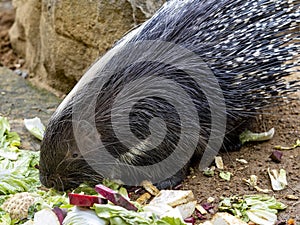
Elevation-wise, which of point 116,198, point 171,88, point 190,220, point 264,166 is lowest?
point 264,166

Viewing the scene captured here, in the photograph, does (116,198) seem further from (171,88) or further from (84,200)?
(171,88)

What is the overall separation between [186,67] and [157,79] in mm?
149

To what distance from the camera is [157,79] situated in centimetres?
270

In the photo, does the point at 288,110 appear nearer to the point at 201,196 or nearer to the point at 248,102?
the point at 248,102

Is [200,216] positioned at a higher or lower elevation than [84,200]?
lower

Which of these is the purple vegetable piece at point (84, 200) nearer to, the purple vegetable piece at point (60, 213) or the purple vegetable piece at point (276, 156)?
the purple vegetable piece at point (60, 213)

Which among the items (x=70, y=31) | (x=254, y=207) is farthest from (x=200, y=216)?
(x=70, y=31)

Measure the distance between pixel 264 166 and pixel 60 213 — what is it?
3.57 ft

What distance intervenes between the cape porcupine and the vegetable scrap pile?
0.13 m

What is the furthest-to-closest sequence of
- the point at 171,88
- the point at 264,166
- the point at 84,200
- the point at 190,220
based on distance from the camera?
the point at 264,166
the point at 171,88
the point at 190,220
the point at 84,200

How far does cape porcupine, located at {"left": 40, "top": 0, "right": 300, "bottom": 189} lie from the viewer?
2.63m

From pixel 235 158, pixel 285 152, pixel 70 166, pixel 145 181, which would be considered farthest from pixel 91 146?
pixel 285 152

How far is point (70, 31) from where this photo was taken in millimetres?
3746

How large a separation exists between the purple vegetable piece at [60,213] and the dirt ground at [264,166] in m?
0.65
